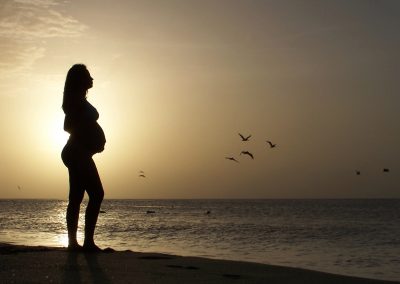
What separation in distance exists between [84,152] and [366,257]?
13.4m

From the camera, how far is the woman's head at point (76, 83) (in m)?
7.00

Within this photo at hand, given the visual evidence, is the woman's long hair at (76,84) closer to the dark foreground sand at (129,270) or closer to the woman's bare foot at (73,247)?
the woman's bare foot at (73,247)

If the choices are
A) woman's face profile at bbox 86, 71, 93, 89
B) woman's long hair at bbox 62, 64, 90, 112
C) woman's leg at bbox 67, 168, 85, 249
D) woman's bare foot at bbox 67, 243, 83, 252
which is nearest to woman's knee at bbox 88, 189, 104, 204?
woman's leg at bbox 67, 168, 85, 249

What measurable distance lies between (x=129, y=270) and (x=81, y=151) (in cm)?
224

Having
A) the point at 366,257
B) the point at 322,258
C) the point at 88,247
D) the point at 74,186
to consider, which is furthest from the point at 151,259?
the point at 366,257

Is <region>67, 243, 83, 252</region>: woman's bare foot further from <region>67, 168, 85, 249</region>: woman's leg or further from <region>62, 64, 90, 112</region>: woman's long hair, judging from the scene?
<region>62, 64, 90, 112</region>: woman's long hair

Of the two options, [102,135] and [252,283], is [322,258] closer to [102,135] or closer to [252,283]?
[102,135]

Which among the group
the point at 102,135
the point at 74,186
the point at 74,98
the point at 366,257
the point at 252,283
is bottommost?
the point at 366,257

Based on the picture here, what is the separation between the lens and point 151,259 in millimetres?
6113

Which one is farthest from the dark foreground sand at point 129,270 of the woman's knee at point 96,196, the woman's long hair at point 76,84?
the woman's long hair at point 76,84

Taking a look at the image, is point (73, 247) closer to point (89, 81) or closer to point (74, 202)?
point (74, 202)

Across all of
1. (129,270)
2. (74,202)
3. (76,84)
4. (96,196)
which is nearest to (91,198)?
(96,196)

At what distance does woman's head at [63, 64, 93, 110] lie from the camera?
7000 millimetres

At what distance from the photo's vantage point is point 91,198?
6.81 metres
